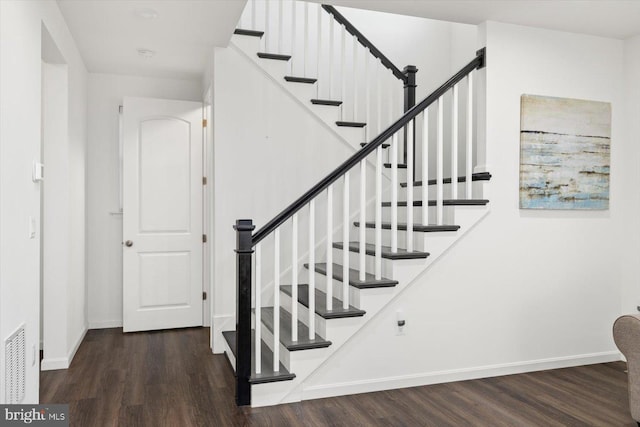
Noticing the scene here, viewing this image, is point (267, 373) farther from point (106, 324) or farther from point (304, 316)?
point (106, 324)

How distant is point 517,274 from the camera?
3.55 metres

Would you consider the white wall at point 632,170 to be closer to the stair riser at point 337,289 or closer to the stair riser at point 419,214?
the stair riser at point 419,214

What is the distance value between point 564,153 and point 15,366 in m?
3.83

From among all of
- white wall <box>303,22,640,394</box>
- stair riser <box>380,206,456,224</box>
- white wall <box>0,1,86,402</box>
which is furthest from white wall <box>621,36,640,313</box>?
white wall <box>0,1,86,402</box>

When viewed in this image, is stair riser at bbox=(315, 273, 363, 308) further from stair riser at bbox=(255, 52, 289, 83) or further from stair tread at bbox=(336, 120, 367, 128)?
stair riser at bbox=(255, 52, 289, 83)

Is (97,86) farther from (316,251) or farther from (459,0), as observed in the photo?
(459,0)

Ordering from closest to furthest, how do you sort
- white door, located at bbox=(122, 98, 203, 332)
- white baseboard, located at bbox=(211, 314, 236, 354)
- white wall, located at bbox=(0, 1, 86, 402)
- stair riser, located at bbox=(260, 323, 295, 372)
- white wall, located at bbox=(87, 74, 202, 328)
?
white wall, located at bbox=(0, 1, 86, 402) < stair riser, located at bbox=(260, 323, 295, 372) < white baseboard, located at bbox=(211, 314, 236, 354) < white door, located at bbox=(122, 98, 203, 332) < white wall, located at bbox=(87, 74, 202, 328)

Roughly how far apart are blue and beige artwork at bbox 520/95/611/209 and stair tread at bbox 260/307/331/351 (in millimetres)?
1849

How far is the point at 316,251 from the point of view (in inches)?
169

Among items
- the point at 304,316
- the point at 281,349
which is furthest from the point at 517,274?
the point at 281,349

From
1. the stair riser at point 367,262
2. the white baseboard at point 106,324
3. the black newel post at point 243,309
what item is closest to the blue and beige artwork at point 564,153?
the stair riser at point 367,262

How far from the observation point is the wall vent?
7.11 ft

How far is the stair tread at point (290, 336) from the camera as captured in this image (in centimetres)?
297

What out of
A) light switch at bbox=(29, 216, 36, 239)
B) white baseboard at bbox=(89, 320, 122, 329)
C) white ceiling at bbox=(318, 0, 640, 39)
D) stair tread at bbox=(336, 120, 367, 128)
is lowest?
white baseboard at bbox=(89, 320, 122, 329)
